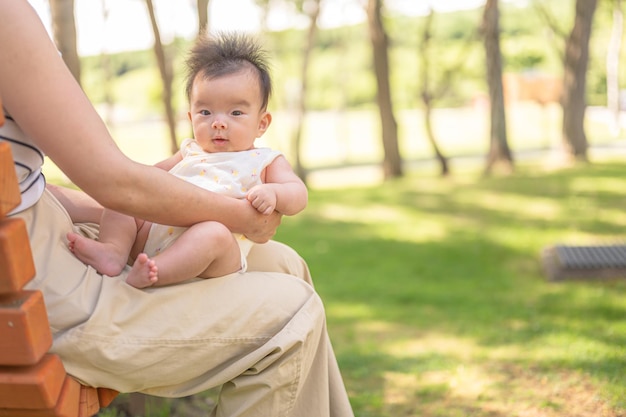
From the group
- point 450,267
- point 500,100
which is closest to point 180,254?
point 450,267

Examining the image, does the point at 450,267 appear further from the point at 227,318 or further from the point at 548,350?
the point at 227,318

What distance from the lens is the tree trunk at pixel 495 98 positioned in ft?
43.2

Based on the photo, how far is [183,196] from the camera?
1844 millimetres

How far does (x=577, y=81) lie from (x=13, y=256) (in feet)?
43.7

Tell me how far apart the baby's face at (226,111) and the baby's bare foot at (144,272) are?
0.51 metres

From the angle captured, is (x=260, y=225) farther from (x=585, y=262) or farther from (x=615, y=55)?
(x=615, y=55)

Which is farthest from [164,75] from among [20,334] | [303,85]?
[20,334]

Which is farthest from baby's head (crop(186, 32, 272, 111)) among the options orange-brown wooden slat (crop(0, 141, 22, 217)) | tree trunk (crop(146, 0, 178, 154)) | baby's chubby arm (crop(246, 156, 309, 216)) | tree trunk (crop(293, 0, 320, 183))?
tree trunk (crop(293, 0, 320, 183))

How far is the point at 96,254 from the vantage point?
1.94 m

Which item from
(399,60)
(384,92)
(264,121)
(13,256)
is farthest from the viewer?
(399,60)

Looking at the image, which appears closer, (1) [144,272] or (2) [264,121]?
(1) [144,272]

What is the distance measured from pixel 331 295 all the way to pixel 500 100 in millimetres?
7799

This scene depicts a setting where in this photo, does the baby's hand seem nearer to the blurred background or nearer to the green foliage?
the blurred background

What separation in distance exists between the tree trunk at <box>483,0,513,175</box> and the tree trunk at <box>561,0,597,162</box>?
1145mm
